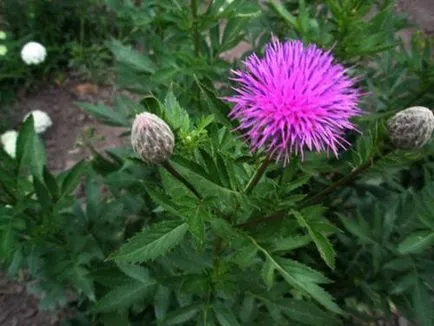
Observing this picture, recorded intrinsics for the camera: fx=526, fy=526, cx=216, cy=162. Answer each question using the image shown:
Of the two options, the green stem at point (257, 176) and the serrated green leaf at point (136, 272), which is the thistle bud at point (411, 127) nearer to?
the green stem at point (257, 176)

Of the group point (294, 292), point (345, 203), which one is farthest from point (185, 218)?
point (294, 292)

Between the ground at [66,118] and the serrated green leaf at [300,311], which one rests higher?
the ground at [66,118]

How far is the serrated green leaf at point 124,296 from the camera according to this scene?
75.3 inches

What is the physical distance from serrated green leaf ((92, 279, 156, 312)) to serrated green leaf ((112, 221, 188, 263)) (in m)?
0.54

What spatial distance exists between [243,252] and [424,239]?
649 mm

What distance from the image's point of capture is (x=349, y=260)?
2.47 metres

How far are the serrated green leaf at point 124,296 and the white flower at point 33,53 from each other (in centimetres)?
257

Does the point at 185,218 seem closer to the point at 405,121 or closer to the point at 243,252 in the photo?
the point at 243,252

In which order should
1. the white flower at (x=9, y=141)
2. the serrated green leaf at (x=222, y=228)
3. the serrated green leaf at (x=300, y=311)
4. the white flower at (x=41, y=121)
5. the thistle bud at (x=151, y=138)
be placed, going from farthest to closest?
the white flower at (x=41, y=121)
the white flower at (x=9, y=141)
the serrated green leaf at (x=300, y=311)
the serrated green leaf at (x=222, y=228)
the thistle bud at (x=151, y=138)

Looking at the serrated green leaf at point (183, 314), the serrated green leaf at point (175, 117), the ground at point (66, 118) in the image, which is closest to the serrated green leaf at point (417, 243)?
the serrated green leaf at point (183, 314)

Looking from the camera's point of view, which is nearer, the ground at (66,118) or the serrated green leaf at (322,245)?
the serrated green leaf at (322,245)

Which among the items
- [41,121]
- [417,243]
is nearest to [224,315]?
[417,243]

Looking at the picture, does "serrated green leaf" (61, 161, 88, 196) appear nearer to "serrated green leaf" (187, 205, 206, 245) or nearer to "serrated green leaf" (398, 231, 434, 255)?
"serrated green leaf" (187, 205, 206, 245)

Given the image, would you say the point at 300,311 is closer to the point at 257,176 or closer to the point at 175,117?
the point at 257,176
